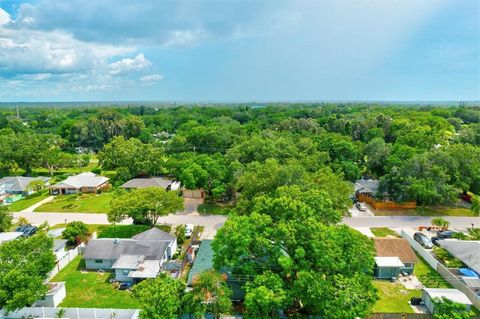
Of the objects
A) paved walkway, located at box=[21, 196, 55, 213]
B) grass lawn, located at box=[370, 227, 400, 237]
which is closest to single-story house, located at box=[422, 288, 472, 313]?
grass lawn, located at box=[370, 227, 400, 237]

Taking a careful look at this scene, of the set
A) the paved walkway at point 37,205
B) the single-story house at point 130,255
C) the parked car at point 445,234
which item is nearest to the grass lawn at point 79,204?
the paved walkway at point 37,205

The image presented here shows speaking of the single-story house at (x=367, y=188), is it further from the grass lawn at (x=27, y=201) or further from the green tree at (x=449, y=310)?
the grass lawn at (x=27, y=201)

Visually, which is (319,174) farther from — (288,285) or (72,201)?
(72,201)

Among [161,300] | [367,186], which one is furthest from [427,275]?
[161,300]

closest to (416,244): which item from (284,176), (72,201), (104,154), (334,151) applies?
(284,176)

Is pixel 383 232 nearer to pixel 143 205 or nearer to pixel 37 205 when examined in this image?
pixel 143 205

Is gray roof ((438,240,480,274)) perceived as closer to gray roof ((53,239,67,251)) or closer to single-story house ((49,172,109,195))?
gray roof ((53,239,67,251))
